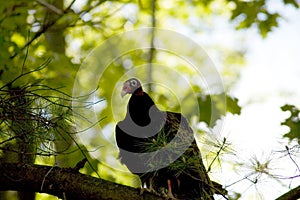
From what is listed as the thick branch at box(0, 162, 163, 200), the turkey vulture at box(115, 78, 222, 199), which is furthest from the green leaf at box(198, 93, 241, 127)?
the thick branch at box(0, 162, 163, 200)

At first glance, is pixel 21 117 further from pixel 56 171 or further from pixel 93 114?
pixel 93 114

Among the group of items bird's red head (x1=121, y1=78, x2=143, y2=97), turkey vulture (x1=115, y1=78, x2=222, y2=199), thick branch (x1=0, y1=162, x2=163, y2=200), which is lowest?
thick branch (x1=0, y1=162, x2=163, y2=200)

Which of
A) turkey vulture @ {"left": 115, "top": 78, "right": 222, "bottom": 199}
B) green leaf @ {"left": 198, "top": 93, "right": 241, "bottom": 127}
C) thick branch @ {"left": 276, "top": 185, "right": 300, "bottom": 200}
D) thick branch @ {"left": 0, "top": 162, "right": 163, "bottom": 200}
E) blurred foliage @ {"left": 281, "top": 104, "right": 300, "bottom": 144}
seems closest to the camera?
thick branch @ {"left": 276, "top": 185, "right": 300, "bottom": 200}

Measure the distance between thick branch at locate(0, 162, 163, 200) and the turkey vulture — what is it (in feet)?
0.87

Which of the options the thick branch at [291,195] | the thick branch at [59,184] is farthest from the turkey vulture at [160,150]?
the thick branch at [291,195]

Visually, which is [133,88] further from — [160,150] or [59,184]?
[59,184]

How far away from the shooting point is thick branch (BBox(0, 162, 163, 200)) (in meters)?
2.96

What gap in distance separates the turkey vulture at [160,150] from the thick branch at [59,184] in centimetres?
27

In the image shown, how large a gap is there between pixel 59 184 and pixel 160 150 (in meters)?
0.52

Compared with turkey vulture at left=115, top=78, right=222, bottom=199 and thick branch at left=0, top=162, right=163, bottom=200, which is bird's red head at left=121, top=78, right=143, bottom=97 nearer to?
turkey vulture at left=115, top=78, right=222, bottom=199

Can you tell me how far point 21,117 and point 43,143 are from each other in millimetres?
202

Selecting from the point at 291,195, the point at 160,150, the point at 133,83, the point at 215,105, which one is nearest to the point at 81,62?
the point at 215,105

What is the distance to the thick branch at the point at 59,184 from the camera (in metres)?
2.96

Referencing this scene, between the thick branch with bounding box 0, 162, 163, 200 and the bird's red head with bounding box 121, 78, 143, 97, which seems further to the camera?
the bird's red head with bounding box 121, 78, 143, 97
